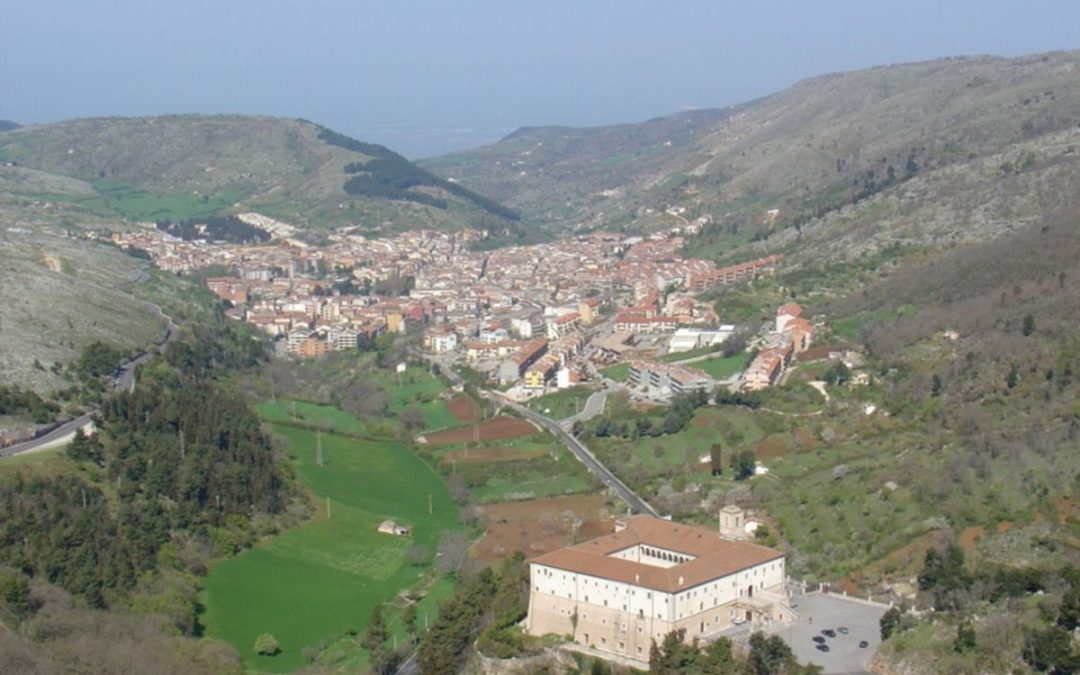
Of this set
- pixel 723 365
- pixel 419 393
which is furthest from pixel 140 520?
pixel 723 365

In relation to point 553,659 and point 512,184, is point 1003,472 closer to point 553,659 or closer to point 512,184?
point 553,659

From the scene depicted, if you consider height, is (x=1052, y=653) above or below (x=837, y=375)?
below

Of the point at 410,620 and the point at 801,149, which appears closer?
the point at 410,620

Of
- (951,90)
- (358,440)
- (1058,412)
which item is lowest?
(358,440)

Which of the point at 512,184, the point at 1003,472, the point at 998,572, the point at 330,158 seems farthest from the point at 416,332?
the point at 512,184

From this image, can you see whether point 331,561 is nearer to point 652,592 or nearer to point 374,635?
point 374,635

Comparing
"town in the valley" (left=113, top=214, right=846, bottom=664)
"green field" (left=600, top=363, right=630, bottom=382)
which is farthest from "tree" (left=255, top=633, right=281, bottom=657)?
"green field" (left=600, top=363, right=630, bottom=382)
